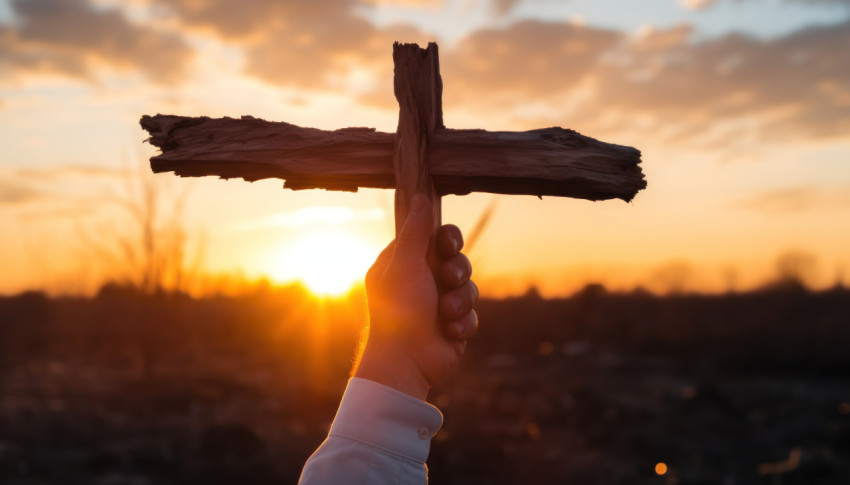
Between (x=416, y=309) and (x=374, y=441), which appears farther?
(x=416, y=309)

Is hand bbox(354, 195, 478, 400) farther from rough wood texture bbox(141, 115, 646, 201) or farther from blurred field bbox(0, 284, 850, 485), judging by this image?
blurred field bbox(0, 284, 850, 485)

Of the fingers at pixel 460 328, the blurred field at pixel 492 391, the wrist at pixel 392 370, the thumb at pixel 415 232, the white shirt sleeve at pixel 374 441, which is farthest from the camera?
the blurred field at pixel 492 391

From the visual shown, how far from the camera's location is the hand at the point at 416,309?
6.70ft

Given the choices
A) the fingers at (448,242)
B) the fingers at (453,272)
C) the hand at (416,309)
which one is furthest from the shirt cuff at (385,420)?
the fingers at (448,242)

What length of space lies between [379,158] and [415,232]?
40cm

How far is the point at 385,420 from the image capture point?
1811mm

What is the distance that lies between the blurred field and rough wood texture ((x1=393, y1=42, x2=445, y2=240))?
70cm

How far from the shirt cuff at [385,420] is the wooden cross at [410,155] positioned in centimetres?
65

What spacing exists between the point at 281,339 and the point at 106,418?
1211 cm

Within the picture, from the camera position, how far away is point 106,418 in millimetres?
12508

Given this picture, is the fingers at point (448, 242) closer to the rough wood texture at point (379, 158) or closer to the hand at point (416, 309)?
the hand at point (416, 309)

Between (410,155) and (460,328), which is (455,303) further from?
(410,155)

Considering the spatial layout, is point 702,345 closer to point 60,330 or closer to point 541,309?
point 541,309

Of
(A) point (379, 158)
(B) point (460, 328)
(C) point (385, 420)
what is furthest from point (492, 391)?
(C) point (385, 420)
